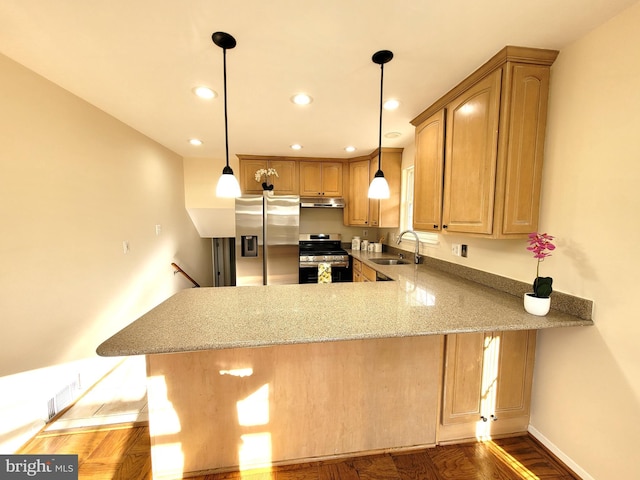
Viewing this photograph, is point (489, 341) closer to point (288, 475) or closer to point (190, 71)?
point (288, 475)

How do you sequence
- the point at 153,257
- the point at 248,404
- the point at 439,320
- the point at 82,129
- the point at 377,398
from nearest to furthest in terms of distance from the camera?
the point at 439,320 → the point at 248,404 → the point at 377,398 → the point at 82,129 → the point at 153,257

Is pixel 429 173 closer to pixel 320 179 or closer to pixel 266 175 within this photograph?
pixel 320 179

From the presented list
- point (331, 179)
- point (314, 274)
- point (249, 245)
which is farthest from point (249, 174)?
point (314, 274)

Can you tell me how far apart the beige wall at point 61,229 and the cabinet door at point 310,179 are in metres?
1.95

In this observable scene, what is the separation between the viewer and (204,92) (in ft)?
5.92

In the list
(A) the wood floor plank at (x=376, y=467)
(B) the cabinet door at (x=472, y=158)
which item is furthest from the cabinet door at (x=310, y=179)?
(A) the wood floor plank at (x=376, y=467)

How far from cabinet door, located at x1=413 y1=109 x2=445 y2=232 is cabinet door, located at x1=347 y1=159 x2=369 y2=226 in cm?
135

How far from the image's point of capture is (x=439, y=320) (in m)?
1.20

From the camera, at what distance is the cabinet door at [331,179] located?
A: 3.76 m

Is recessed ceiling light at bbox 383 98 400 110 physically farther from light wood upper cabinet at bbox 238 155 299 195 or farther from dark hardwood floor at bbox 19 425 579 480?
dark hardwood floor at bbox 19 425 579 480

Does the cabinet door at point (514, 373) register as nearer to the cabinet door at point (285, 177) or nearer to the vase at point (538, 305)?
the vase at point (538, 305)

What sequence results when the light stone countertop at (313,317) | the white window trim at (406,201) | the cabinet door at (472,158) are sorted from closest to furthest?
the light stone countertop at (313,317), the cabinet door at (472,158), the white window trim at (406,201)

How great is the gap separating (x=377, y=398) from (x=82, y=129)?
115 inches

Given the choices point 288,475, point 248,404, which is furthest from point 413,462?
point 248,404
